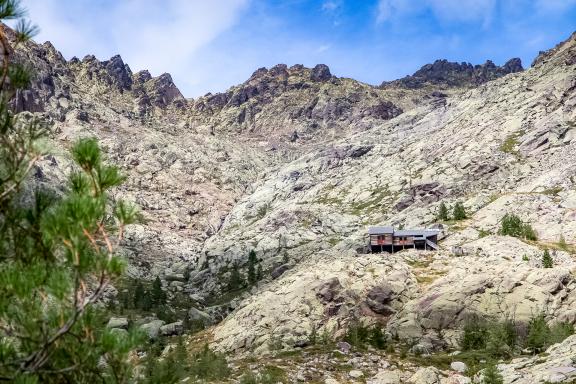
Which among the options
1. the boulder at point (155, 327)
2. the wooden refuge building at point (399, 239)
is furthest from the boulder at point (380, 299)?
the boulder at point (155, 327)

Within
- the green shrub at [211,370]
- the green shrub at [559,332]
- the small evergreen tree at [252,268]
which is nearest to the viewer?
the green shrub at [211,370]

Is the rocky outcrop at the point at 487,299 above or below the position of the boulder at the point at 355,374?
above

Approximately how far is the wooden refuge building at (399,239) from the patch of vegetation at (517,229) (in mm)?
12808

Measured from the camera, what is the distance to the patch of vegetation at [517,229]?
86.5 metres

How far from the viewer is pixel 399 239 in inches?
4026

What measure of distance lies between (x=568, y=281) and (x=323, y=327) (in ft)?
110

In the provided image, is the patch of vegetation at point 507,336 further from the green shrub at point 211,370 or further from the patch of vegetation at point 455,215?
the patch of vegetation at point 455,215

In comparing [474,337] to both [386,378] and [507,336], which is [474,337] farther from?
Result: [386,378]

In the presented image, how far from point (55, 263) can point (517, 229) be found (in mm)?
90716

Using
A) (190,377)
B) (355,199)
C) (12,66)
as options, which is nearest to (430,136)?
(355,199)

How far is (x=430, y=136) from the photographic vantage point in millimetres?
198750

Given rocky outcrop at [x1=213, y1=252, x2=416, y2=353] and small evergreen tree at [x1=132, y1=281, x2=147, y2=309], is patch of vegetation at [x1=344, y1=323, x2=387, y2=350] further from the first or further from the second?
small evergreen tree at [x1=132, y1=281, x2=147, y2=309]

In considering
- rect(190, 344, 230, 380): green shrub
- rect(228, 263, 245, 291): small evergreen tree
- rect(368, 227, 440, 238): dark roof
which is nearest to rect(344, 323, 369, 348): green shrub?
rect(190, 344, 230, 380): green shrub

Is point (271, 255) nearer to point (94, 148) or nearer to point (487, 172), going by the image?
point (487, 172)
